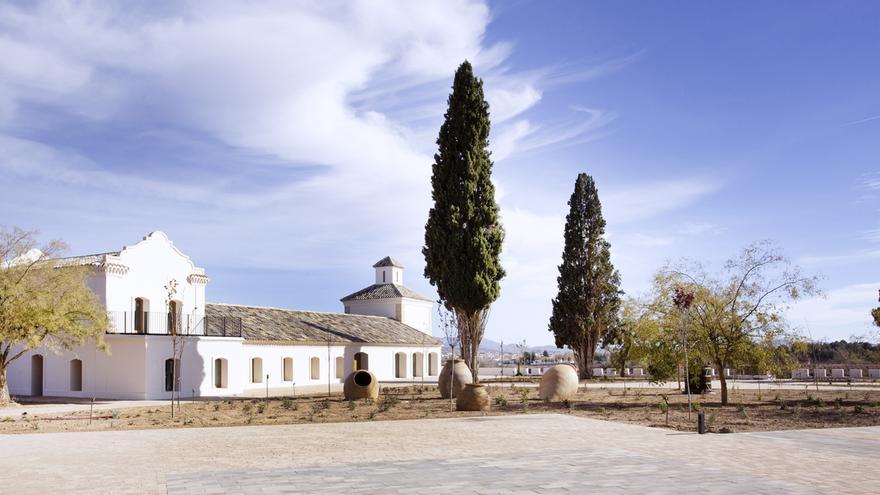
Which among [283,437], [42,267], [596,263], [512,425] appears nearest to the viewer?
[283,437]

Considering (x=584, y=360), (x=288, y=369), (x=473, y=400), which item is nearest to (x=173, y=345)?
(x=473, y=400)

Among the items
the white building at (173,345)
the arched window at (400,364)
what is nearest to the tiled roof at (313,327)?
the white building at (173,345)

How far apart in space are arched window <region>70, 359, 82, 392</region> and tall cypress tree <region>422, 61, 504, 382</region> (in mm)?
16211

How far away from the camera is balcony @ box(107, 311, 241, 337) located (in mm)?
32031

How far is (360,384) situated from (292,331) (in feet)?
49.2

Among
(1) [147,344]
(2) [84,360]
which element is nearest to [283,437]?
(1) [147,344]

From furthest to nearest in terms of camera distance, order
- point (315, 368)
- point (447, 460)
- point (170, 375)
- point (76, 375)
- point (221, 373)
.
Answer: point (315, 368)
point (221, 373)
point (170, 375)
point (76, 375)
point (447, 460)

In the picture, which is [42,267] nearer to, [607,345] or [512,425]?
[512,425]

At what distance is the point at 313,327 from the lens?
4578 centimetres

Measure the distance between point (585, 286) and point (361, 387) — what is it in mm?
24432

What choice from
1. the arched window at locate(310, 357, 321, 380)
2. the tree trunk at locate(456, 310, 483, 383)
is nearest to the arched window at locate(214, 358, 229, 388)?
the arched window at locate(310, 357, 321, 380)

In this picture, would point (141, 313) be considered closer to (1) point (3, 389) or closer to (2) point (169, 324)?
(2) point (169, 324)

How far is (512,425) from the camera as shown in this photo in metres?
18.8

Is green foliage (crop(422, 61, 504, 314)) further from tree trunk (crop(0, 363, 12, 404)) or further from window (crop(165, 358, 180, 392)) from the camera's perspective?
tree trunk (crop(0, 363, 12, 404))
